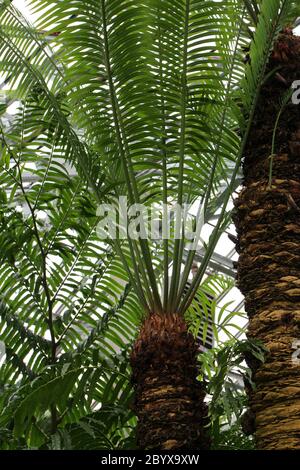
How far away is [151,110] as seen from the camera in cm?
325

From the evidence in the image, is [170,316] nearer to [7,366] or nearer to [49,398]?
[49,398]

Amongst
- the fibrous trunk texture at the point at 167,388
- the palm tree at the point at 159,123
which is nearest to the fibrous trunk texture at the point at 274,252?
the palm tree at the point at 159,123

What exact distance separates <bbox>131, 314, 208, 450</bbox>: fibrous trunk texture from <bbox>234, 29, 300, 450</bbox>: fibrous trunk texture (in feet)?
0.68

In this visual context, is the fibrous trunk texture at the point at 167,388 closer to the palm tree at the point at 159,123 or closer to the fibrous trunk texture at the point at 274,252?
the palm tree at the point at 159,123

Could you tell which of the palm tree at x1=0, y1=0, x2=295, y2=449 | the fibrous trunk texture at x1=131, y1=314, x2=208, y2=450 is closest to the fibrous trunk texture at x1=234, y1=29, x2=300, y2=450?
the palm tree at x1=0, y1=0, x2=295, y2=449

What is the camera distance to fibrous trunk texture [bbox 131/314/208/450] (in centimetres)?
269

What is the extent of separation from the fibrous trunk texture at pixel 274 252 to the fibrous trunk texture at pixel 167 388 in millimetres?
207

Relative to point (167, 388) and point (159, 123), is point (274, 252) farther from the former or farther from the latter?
point (159, 123)

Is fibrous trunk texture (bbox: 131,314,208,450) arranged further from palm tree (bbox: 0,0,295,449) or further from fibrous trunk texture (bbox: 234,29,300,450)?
fibrous trunk texture (bbox: 234,29,300,450)

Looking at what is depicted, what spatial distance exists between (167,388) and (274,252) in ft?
2.02

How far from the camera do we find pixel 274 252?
9.43 feet
